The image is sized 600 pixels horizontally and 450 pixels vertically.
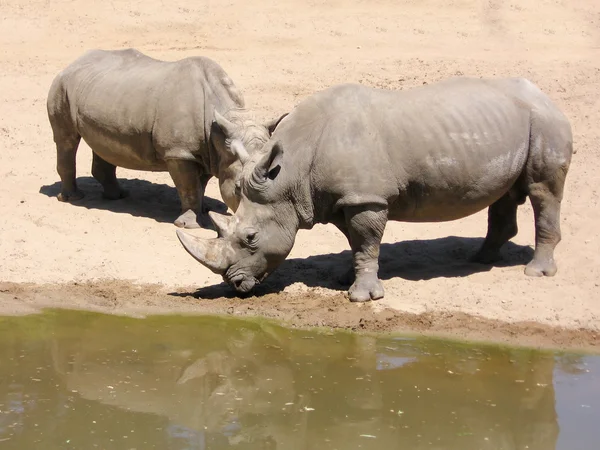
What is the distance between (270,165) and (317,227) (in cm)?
260

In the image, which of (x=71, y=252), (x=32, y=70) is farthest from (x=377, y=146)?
(x=32, y=70)

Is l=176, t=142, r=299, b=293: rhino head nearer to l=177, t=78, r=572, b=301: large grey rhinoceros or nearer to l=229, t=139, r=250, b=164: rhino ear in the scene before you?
l=177, t=78, r=572, b=301: large grey rhinoceros

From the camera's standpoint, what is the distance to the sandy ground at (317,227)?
9836 mm

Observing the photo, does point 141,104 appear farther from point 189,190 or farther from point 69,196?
point 69,196

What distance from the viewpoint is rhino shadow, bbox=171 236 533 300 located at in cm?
1034

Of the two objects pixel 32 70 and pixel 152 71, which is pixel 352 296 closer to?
pixel 152 71

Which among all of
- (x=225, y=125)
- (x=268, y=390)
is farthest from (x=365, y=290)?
(x=225, y=125)

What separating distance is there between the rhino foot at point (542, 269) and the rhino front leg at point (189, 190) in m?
3.62

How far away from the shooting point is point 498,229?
1084cm

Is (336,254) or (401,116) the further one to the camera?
(336,254)

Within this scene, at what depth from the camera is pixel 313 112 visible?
9781 millimetres

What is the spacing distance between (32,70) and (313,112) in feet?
29.9

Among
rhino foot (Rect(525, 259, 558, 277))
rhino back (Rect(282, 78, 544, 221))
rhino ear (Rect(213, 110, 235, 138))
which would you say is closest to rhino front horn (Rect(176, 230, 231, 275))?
rhino back (Rect(282, 78, 544, 221))

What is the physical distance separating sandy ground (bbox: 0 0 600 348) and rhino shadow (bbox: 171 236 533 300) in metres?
0.03
